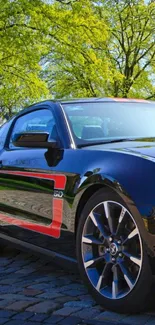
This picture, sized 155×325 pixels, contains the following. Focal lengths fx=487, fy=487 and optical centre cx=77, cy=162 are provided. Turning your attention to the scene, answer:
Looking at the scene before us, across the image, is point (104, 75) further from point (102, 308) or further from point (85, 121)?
point (102, 308)

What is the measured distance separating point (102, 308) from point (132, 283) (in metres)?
0.37

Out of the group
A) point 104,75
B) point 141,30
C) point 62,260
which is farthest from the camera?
point 141,30

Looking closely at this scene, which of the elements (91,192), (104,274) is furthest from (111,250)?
(91,192)

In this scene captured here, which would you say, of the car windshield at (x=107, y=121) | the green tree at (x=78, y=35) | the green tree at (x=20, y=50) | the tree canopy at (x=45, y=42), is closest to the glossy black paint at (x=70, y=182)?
the car windshield at (x=107, y=121)

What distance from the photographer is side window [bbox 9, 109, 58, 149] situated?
3899 millimetres

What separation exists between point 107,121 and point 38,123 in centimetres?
68

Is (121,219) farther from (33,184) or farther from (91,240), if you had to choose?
(33,184)

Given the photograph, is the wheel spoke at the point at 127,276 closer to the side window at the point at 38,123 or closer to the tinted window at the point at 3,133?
the side window at the point at 38,123

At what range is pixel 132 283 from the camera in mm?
2752

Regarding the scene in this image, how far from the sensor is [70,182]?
3254 mm

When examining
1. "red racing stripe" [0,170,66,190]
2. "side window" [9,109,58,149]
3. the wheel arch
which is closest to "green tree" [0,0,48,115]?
"side window" [9,109,58,149]

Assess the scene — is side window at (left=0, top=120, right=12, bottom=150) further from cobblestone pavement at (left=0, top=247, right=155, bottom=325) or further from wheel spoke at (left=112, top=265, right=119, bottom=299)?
wheel spoke at (left=112, top=265, right=119, bottom=299)

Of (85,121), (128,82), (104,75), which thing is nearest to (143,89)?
(128,82)

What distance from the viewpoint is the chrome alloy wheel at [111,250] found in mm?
2785
